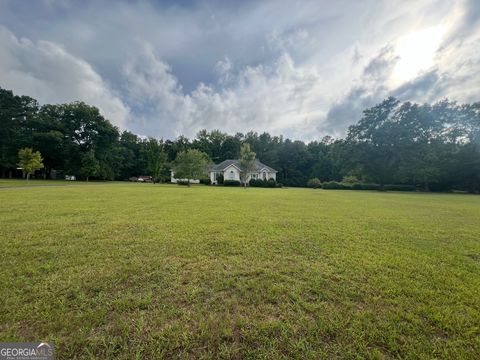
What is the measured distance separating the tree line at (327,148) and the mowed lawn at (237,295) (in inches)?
1362

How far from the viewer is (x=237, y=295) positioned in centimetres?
269

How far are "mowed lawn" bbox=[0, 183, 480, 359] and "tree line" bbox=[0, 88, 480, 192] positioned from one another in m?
34.6

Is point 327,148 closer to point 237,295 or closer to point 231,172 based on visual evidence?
point 231,172

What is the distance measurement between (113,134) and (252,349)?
170 feet

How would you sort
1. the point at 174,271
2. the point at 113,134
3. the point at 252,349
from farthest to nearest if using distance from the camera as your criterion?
the point at 113,134 → the point at 174,271 → the point at 252,349

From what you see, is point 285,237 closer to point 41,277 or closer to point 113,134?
point 41,277

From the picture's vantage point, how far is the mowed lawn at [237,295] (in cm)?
192

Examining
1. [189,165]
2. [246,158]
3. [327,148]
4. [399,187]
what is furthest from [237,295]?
[327,148]

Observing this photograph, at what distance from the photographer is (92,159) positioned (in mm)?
39438

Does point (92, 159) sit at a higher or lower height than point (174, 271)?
higher

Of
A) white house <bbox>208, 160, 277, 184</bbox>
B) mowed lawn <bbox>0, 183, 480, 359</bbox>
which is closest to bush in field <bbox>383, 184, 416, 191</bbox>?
white house <bbox>208, 160, 277, 184</bbox>

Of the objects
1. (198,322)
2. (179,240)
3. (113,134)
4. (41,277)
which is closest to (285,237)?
(179,240)

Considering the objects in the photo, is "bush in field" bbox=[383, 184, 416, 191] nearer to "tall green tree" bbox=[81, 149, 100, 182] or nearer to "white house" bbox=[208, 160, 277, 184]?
"white house" bbox=[208, 160, 277, 184]

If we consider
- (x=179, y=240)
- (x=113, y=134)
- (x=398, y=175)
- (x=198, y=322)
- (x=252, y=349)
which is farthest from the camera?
(x=113, y=134)
